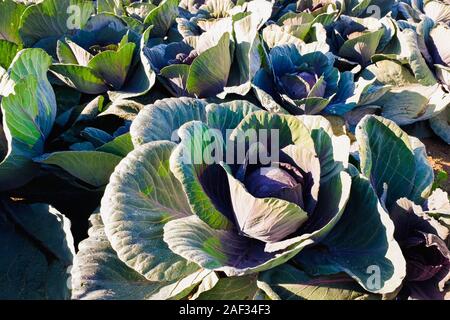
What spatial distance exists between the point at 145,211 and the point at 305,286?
0.71 m

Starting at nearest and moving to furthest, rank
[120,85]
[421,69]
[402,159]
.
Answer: [402,159]
[120,85]
[421,69]

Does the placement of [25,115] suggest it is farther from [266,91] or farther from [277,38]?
[277,38]

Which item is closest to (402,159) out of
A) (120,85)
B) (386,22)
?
(120,85)

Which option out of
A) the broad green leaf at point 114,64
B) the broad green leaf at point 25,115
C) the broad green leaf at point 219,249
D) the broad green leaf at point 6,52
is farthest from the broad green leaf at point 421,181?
the broad green leaf at point 6,52

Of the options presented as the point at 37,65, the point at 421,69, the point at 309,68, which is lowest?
the point at 421,69

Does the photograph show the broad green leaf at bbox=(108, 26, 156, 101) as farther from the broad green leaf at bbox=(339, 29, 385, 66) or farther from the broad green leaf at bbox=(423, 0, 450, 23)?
the broad green leaf at bbox=(423, 0, 450, 23)

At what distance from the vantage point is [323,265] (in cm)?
188

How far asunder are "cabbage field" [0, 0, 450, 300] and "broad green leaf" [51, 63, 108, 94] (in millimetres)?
13

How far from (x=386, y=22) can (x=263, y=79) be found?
5.08 ft

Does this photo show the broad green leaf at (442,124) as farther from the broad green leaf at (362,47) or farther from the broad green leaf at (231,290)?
the broad green leaf at (231,290)

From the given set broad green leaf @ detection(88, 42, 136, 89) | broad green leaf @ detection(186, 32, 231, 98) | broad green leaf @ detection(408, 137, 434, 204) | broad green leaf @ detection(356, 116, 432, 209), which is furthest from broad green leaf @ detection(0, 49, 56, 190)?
broad green leaf @ detection(408, 137, 434, 204)

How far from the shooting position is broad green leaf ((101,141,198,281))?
1762mm

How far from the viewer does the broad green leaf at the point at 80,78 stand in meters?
2.80

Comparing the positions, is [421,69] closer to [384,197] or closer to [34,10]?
[384,197]
